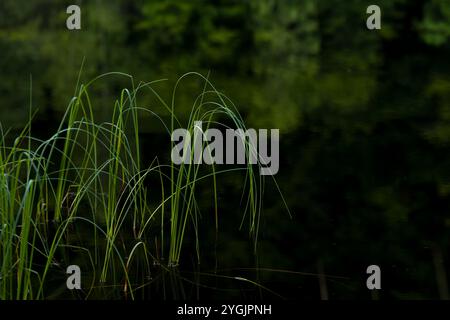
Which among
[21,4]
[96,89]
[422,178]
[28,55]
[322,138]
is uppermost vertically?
[21,4]

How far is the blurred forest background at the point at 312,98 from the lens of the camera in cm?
339

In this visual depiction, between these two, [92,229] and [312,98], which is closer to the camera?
[92,229]

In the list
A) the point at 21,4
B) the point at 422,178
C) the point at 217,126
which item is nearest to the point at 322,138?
the point at 217,126

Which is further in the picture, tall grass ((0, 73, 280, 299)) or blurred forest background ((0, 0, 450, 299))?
blurred forest background ((0, 0, 450, 299))

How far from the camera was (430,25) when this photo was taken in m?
10.1

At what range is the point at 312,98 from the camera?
7508 mm

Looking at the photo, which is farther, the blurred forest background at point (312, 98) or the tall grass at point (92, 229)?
the blurred forest background at point (312, 98)

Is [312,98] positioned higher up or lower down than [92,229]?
higher up

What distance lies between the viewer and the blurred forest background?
3.39 m

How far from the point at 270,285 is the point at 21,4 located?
28.7 ft
